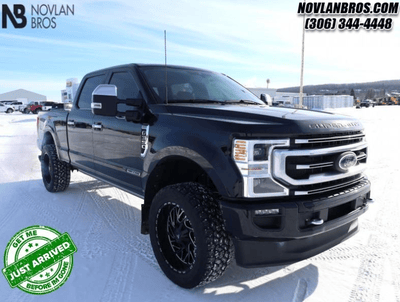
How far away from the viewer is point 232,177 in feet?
7.73

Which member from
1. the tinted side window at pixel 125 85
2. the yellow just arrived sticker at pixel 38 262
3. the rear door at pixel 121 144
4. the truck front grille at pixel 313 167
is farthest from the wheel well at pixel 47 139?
the truck front grille at pixel 313 167

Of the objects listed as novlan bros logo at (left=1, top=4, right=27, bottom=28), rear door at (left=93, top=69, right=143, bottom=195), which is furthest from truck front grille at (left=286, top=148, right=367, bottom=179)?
novlan bros logo at (left=1, top=4, right=27, bottom=28)

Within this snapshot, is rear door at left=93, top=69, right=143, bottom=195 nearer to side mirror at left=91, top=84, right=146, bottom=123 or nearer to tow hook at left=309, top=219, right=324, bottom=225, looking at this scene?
side mirror at left=91, top=84, right=146, bottom=123

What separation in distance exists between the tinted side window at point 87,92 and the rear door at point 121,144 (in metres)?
0.59

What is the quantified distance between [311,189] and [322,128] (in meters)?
0.45

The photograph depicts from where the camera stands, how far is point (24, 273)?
2855 millimetres

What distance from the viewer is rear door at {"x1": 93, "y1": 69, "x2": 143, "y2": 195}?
338 centimetres

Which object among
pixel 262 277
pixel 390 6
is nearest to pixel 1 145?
pixel 262 277

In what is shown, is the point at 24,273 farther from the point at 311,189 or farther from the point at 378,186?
the point at 378,186

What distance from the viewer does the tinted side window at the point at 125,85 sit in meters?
3.57

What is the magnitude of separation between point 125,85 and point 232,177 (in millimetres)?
1966

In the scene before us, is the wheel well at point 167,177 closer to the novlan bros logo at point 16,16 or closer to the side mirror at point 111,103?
the side mirror at point 111,103

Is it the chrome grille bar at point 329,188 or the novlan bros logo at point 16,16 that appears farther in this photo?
the novlan bros logo at point 16,16

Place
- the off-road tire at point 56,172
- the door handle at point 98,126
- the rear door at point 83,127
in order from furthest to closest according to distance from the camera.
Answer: the off-road tire at point 56,172 < the rear door at point 83,127 < the door handle at point 98,126
